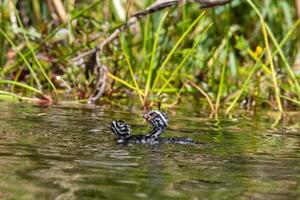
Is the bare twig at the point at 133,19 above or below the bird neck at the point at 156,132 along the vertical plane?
above

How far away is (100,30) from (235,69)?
131cm

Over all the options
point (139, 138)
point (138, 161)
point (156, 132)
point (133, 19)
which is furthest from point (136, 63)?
point (138, 161)

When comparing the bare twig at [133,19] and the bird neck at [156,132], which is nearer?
the bird neck at [156,132]

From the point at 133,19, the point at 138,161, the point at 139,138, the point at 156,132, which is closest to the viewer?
the point at 138,161

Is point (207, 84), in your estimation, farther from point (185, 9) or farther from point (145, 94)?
point (145, 94)

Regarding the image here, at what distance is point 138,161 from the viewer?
3.43 metres

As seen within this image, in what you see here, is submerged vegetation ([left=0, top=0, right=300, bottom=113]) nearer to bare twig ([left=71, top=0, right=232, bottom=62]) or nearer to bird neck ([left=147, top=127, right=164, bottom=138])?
bare twig ([left=71, top=0, right=232, bottom=62])

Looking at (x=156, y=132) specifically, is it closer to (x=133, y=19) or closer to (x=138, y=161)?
(x=138, y=161)

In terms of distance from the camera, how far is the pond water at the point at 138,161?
282 centimetres

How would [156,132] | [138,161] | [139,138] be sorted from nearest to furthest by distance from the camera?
[138,161] < [139,138] < [156,132]

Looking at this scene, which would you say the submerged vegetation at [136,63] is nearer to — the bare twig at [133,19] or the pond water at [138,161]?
the bare twig at [133,19]

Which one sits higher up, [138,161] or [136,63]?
[136,63]

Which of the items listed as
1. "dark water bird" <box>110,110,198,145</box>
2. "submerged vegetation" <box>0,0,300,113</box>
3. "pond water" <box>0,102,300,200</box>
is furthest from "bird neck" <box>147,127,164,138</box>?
"submerged vegetation" <box>0,0,300,113</box>

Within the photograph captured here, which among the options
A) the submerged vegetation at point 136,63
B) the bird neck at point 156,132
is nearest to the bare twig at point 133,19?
the submerged vegetation at point 136,63
